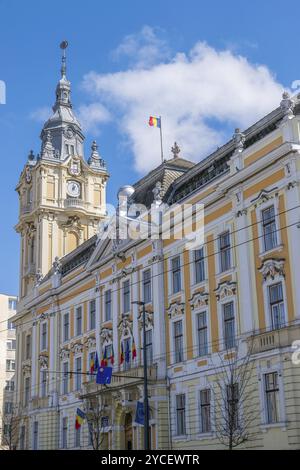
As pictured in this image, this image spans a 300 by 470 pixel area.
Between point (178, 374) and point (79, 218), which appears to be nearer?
point (178, 374)

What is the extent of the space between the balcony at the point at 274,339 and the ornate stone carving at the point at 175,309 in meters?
6.90

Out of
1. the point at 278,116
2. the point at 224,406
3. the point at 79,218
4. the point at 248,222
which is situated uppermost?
the point at 79,218

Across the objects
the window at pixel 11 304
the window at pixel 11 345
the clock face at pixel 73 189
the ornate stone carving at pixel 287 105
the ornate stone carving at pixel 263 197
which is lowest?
the ornate stone carving at pixel 263 197

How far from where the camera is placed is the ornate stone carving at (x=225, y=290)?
111ft

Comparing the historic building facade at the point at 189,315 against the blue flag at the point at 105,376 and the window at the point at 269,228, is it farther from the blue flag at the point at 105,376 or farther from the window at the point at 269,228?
the blue flag at the point at 105,376

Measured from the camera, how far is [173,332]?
38.7 m

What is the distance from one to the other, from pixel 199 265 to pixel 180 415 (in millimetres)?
7666

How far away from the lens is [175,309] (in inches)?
1517

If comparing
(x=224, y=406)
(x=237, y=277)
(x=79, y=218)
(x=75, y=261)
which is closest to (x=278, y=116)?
(x=237, y=277)

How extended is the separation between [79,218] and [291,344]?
3987cm

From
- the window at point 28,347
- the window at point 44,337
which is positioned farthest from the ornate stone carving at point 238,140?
the window at point 28,347

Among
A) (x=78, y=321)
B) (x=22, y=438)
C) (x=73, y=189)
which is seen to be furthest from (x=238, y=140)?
(x=73, y=189)

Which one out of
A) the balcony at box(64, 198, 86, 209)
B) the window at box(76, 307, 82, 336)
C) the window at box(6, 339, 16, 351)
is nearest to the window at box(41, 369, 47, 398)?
the window at box(76, 307, 82, 336)
